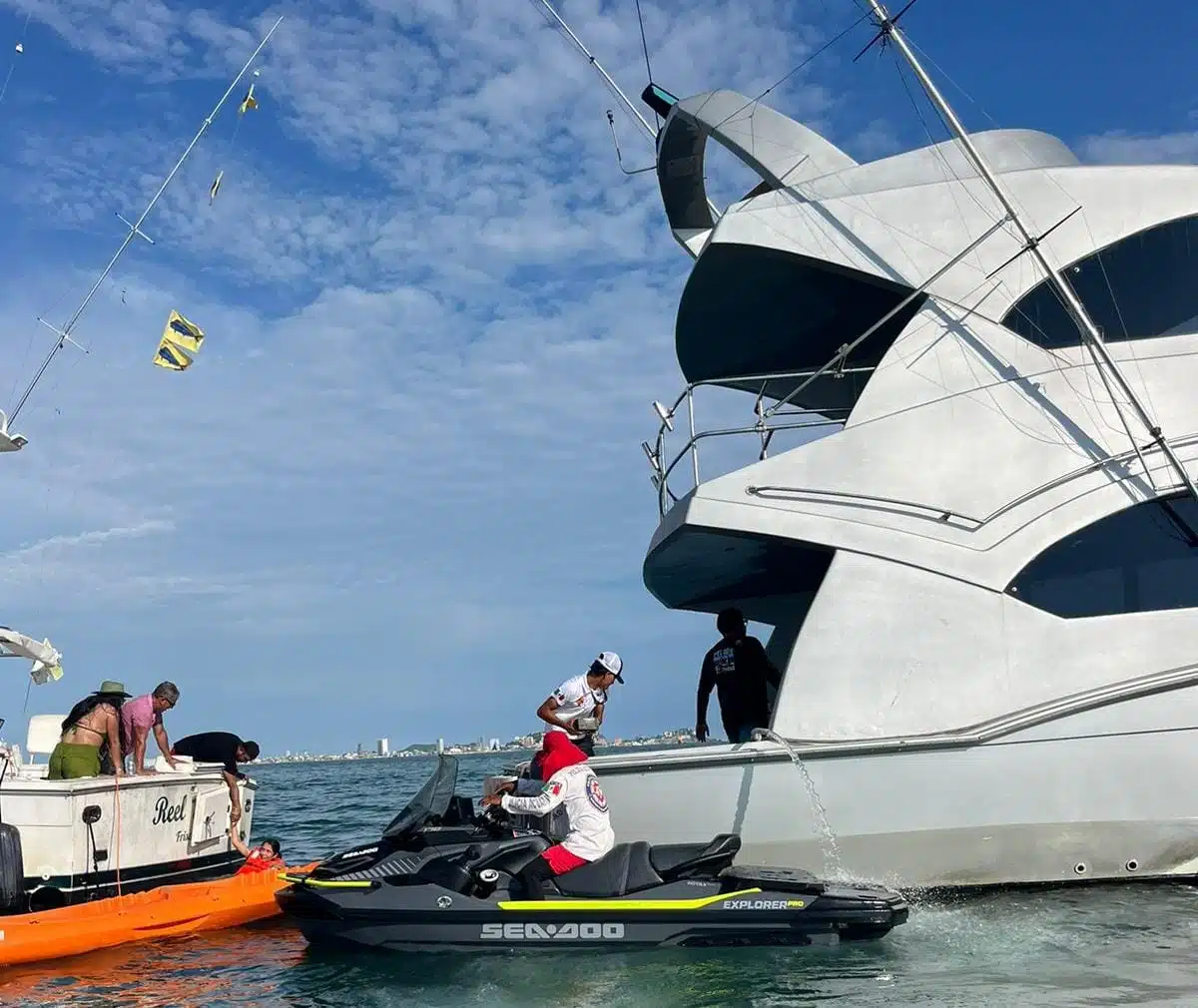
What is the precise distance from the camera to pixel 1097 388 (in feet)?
29.2

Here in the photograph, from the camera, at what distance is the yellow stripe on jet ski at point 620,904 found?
718cm

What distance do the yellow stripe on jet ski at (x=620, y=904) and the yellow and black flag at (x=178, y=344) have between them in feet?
24.5

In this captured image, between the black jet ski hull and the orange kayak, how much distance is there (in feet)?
4.02

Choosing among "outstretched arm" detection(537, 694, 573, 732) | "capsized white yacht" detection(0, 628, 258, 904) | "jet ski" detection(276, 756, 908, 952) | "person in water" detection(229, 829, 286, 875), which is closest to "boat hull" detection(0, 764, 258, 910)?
"capsized white yacht" detection(0, 628, 258, 904)

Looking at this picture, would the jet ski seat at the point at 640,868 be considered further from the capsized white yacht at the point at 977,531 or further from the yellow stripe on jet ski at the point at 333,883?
the yellow stripe on jet ski at the point at 333,883

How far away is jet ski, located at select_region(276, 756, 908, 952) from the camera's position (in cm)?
709

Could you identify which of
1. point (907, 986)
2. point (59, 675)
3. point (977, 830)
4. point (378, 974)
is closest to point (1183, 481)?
point (977, 830)

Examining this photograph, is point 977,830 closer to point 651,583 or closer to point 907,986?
point 907,986

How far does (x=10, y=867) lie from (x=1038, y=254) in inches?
371

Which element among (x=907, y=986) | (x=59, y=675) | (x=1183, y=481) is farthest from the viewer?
(x=59, y=675)

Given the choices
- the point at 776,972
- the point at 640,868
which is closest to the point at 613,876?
the point at 640,868

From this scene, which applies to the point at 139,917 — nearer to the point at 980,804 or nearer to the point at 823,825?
the point at 823,825

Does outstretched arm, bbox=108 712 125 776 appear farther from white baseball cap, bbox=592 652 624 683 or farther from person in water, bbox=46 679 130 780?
white baseball cap, bbox=592 652 624 683

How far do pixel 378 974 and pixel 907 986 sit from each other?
3.42 meters
